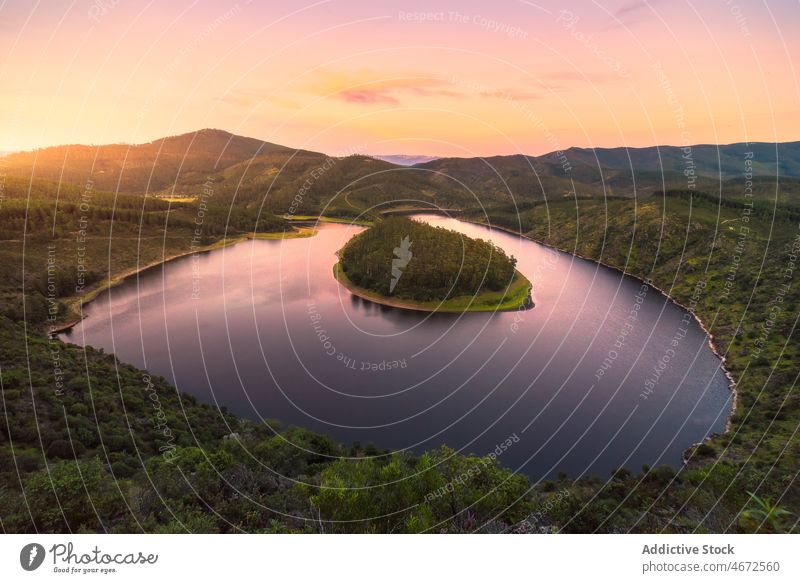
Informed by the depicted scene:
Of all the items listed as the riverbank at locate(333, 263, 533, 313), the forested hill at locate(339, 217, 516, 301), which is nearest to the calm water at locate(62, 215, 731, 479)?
the riverbank at locate(333, 263, 533, 313)

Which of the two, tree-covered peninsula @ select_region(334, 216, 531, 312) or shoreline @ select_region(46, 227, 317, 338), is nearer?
Result: shoreline @ select_region(46, 227, 317, 338)

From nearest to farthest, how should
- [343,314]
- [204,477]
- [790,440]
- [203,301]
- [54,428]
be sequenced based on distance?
[204,477]
[54,428]
[790,440]
[343,314]
[203,301]

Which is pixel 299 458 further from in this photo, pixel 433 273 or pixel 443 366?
pixel 433 273

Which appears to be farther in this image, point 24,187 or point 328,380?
point 24,187

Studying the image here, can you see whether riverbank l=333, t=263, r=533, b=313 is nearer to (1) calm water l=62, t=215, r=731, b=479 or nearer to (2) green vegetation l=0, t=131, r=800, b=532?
(1) calm water l=62, t=215, r=731, b=479

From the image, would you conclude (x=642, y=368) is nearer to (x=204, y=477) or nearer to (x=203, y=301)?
(x=204, y=477)
